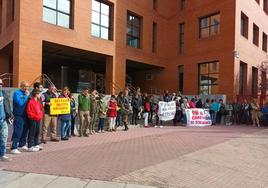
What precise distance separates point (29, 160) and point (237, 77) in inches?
781

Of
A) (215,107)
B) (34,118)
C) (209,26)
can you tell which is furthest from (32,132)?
(209,26)

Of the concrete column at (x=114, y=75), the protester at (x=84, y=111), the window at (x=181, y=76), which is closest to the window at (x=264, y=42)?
the window at (x=181, y=76)

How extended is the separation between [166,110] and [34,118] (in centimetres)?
1071

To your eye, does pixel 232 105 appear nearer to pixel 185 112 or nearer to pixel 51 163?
pixel 185 112

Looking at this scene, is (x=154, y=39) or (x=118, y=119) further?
(x=154, y=39)

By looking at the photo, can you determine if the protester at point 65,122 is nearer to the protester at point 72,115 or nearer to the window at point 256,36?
the protester at point 72,115

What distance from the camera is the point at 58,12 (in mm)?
21406

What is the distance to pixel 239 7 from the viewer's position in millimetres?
26250

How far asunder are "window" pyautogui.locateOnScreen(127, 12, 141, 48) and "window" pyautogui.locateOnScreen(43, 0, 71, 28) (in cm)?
603

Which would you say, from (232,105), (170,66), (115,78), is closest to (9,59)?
(115,78)

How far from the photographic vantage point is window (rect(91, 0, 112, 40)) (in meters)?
23.7

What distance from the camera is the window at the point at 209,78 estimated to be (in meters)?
26.7

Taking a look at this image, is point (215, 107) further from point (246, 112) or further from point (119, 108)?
point (119, 108)

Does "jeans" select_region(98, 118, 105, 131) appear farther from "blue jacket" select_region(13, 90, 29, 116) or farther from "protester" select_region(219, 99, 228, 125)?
"protester" select_region(219, 99, 228, 125)
